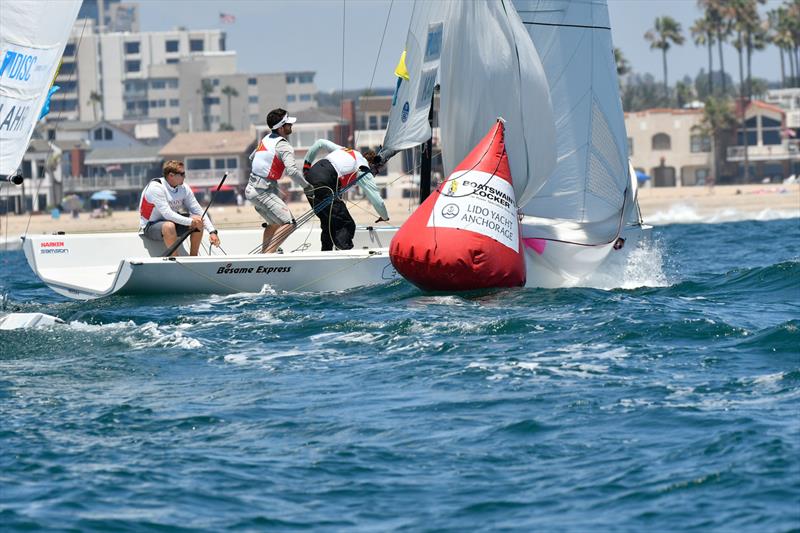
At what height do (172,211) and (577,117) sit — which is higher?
(577,117)

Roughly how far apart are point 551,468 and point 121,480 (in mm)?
2339

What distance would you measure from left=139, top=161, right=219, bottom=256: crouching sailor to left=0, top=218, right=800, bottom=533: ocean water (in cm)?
185

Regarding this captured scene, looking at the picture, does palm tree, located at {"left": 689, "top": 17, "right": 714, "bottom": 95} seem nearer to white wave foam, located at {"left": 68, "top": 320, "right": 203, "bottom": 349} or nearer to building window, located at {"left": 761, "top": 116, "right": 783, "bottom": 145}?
building window, located at {"left": 761, "top": 116, "right": 783, "bottom": 145}

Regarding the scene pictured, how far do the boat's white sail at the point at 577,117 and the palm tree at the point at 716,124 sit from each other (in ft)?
226

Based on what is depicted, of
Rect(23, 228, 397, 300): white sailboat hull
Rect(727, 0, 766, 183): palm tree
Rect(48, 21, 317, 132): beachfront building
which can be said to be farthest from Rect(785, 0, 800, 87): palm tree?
Rect(23, 228, 397, 300): white sailboat hull

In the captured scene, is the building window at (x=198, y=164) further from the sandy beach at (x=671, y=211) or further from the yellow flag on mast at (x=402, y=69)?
the yellow flag on mast at (x=402, y=69)

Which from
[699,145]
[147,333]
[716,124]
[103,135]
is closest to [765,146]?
[716,124]

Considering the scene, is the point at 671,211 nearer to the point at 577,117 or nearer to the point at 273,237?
the point at 577,117

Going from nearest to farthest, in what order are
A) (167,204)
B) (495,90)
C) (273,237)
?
(495,90), (167,204), (273,237)

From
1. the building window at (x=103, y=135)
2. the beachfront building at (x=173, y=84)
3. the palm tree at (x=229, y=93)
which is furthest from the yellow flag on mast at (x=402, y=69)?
the palm tree at (x=229, y=93)

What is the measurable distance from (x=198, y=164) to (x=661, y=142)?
1110 inches

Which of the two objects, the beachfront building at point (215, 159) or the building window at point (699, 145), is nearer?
the beachfront building at point (215, 159)

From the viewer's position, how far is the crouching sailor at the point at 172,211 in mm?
15477

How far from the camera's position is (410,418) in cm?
872
